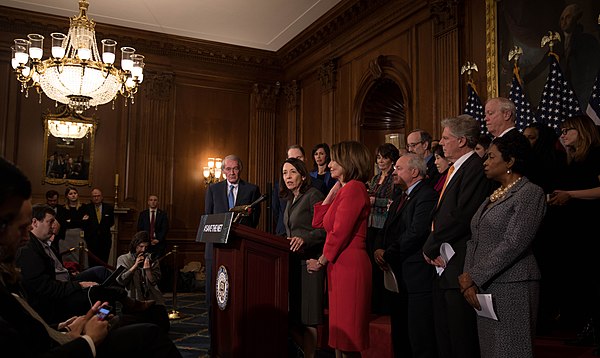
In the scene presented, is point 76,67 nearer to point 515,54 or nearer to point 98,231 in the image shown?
point 98,231

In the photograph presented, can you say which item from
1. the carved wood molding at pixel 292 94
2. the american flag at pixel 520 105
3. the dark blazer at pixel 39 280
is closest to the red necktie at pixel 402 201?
the dark blazer at pixel 39 280

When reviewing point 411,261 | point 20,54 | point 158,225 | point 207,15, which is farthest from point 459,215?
point 207,15

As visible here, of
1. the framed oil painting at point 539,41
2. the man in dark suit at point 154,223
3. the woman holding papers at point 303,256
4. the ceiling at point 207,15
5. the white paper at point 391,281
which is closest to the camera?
the white paper at point 391,281

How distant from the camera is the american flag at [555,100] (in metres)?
4.95

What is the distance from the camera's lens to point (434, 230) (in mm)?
2828

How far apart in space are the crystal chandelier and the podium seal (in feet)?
12.9

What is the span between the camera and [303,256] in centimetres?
351

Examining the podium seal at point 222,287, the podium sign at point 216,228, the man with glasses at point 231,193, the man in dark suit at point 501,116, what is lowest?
the podium seal at point 222,287

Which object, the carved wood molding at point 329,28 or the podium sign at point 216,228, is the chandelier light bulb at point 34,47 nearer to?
the podium sign at point 216,228

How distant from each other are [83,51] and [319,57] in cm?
450

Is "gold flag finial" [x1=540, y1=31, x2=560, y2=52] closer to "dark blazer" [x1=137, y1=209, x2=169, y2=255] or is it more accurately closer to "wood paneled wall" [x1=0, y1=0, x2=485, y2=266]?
"wood paneled wall" [x1=0, y1=0, x2=485, y2=266]

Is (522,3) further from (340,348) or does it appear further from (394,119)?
(340,348)

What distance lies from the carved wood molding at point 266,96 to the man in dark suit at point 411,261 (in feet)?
25.2

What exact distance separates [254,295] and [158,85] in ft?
25.2
